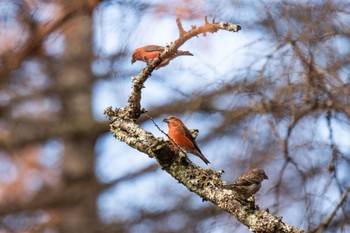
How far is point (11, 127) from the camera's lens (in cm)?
1130

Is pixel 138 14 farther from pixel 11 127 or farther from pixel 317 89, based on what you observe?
pixel 11 127

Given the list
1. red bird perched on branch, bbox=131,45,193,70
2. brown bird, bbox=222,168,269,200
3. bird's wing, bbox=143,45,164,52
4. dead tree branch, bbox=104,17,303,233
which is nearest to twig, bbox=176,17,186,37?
dead tree branch, bbox=104,17,303,233

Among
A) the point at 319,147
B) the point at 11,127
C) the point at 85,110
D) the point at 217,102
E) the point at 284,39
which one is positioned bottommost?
the point at 319,147

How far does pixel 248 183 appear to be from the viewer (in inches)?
179

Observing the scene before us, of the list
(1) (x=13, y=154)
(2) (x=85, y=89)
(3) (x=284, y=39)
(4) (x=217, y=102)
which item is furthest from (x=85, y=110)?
(3) (x=284, y=39)

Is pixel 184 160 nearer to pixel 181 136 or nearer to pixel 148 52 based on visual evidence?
pixel 148 52

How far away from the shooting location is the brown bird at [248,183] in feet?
13.7

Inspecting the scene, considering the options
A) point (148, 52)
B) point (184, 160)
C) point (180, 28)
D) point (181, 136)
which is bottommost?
point (184, 160)

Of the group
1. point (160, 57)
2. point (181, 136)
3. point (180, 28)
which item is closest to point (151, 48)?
point (181, 136)

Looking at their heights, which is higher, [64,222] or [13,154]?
[13,154]

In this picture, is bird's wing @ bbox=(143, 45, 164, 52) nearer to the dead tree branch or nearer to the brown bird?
the dead tree branch

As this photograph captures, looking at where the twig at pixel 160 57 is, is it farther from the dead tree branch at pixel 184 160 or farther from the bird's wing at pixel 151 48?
the bird's wing at pixel 151 48

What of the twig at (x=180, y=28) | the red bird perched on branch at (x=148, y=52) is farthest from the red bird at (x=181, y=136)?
the twig at (x=180, y=28)

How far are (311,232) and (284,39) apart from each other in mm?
1299
